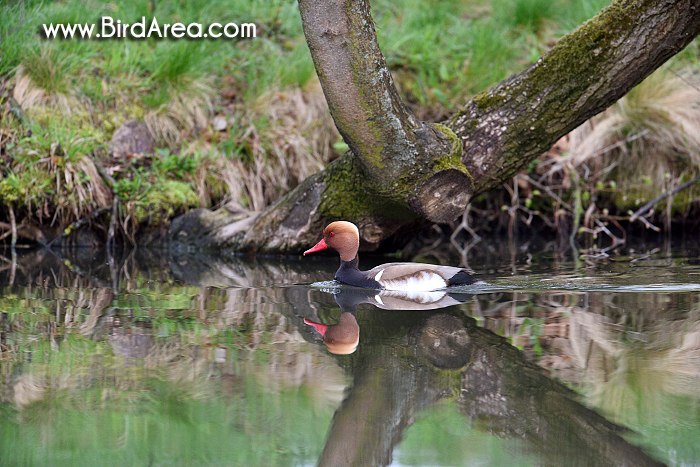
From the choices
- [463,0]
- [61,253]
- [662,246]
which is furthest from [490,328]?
[463,0]

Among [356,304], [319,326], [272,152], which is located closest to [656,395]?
[319,326]

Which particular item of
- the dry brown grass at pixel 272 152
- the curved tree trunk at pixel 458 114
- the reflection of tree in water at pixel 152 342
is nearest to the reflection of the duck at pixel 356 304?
the reflection of tree in water at pixel 152 342

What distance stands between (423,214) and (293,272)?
1.17m

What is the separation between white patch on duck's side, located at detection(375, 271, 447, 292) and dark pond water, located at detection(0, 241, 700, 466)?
0.17 meters

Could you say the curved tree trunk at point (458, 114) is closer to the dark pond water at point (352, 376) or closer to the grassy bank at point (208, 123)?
the dark pond water at point (352, 376)

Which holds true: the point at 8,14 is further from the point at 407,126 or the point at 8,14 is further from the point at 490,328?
the point at 490,328

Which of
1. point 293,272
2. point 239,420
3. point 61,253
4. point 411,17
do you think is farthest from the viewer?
point 411,17

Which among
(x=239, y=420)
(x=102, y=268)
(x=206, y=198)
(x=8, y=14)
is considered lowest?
(x=239, y=420)

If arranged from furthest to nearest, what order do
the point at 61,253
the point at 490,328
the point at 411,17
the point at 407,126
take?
the point at 411,17
the point at 61,253
the point at 407,126
the point at 490,328

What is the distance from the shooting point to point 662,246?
8.28 m

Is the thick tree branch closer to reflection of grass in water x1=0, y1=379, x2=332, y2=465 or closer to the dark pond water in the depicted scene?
the dark pond water

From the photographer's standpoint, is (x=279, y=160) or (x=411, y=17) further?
(x=411, y=17)

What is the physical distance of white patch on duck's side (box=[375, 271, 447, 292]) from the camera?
222 inches

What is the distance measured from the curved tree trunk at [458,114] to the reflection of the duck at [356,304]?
31.0 inches
